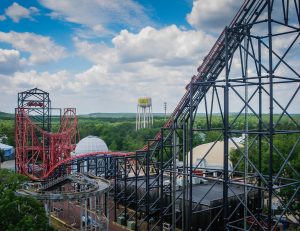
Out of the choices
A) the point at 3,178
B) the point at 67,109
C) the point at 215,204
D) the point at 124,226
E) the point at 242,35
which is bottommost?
the point at 124,226

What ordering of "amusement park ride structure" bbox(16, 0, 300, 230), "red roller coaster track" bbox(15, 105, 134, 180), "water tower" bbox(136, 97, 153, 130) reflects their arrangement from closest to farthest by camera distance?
1. "amusement park ride structure" bbox(16, 0, 300, 230)
2. "red roller coaster track" bbox(15, 105, 134, 180)
3. "water tower" bbox(136, 97, 153, 130)

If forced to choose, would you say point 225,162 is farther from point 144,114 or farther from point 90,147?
point 144,114

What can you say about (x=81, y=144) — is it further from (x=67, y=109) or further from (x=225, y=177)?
(x=225, y=177)

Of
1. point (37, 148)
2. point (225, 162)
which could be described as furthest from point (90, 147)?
point (225, 162)

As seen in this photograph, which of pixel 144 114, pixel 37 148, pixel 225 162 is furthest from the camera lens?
pixel 144 114

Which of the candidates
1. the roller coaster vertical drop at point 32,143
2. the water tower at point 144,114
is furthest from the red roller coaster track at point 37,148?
the water tower at point 144,114

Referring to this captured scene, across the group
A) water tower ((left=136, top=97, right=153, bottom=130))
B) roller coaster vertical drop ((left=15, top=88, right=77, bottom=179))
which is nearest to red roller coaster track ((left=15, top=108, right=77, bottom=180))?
roller coaster vertical drop ((left=15, top=88, right=77, bottom=179))

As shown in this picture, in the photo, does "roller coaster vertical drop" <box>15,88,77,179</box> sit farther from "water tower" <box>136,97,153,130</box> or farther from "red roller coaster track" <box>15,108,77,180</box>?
"water tower" <box>136,97,153,130</box>

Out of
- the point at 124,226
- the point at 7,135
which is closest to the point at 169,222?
the point at 124,226

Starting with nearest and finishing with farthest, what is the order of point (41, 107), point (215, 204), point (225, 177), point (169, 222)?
point (225, 177) < point (215, 204) < point (169, 222) < point (41, 107)

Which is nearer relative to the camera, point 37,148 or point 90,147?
point 37,148

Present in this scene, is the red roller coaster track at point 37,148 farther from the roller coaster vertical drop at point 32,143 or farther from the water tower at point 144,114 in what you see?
the water tower at point 144,114
